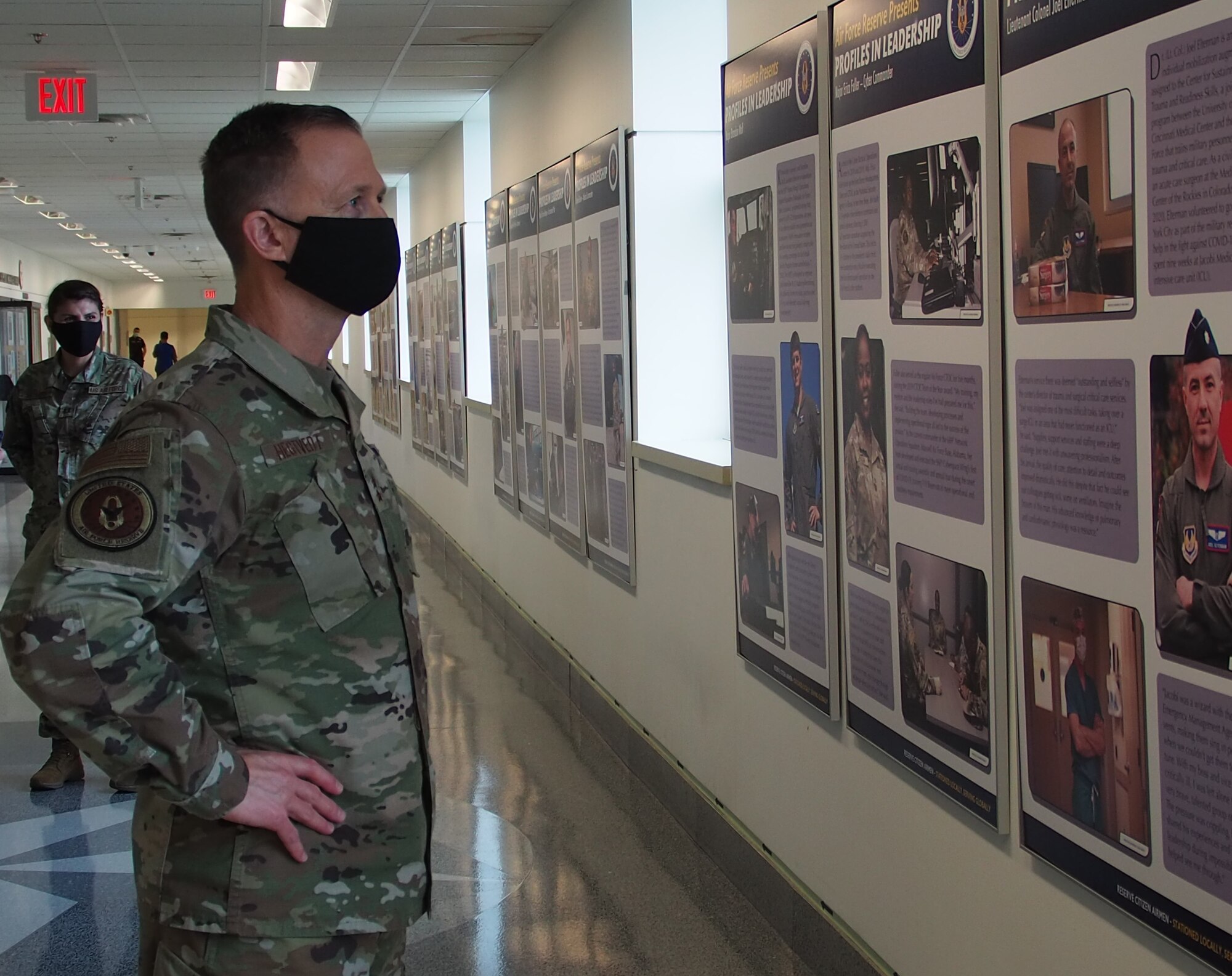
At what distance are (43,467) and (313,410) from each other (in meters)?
3.79

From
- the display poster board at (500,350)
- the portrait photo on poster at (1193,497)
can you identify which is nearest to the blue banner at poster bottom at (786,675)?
the portrait photo on poster at (1193,497)

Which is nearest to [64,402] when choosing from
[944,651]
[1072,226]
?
[944,651]

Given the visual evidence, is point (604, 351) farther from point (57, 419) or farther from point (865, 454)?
point (865, 454)

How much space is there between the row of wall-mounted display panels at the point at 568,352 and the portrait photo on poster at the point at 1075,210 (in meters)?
2.82

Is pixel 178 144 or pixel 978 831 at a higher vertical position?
pixel 178 144

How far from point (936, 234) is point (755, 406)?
1148 mm

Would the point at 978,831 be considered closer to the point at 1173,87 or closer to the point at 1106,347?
the point at 1106,347

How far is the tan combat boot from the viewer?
520cm

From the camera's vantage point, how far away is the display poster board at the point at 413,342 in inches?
451

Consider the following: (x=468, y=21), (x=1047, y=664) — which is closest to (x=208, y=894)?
(x=1047, y=664)

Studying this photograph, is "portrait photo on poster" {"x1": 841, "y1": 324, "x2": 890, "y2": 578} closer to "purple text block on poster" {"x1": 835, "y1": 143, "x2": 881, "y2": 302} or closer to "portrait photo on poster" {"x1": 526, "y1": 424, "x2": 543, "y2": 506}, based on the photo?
"purple text block on poster" {"x1": 835, "y1": 143, "x2": 881, "y2": 302}

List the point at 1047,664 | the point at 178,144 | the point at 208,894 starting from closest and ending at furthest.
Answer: the point at 208,894
the point at 1047,664
the point at 178,144

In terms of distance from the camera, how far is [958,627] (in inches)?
101

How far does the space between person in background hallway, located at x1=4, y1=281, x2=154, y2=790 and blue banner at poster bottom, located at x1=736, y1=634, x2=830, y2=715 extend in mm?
2646
